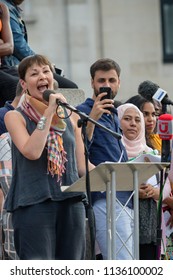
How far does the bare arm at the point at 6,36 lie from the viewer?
13.2 m

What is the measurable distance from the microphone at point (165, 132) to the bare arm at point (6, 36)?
2886mm

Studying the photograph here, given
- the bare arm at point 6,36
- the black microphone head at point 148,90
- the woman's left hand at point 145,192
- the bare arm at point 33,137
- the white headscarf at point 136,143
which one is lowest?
the woman's left hand at point 145,192

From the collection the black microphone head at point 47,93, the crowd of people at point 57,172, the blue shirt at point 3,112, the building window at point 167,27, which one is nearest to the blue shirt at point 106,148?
the crowd of people at point 57,172

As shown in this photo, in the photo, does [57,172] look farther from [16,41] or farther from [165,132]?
[16,41]

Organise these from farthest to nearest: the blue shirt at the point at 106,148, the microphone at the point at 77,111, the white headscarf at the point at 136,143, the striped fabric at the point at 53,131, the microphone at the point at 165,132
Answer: the white headscarf at the point at 136,143, the blue shirt at the point at 106,148, the microphone at the point at 165,132, the striped fabric at the point at 53,131, the microphone at the point at 77,111

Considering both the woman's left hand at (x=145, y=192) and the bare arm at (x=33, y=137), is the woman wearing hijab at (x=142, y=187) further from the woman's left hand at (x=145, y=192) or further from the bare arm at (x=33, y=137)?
the bare arm at (x=33, y=137)

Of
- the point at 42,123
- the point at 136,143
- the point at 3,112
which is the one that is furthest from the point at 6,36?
the point at 42,123

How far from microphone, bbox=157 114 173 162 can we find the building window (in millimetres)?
18599

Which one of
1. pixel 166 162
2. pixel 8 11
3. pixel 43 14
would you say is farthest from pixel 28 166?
pixel 43 14

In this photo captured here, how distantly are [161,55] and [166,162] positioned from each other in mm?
18609

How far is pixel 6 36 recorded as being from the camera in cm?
1333

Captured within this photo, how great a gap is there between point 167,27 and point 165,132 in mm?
18797

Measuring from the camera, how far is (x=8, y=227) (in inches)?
428

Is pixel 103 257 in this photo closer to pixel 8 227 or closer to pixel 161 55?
pixel 8 227
